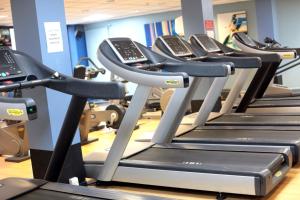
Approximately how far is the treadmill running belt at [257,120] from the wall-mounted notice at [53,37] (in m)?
2.20

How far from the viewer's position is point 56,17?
11.8 ft

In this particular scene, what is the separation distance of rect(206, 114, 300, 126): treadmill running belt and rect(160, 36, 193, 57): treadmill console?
94cm

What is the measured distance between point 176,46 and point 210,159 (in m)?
1.65

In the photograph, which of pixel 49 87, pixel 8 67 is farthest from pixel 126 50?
pixel 8 67

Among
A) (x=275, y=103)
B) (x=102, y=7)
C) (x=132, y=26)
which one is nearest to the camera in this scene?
(x=275, y=103)

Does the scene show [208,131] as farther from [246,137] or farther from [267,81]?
[267,81]

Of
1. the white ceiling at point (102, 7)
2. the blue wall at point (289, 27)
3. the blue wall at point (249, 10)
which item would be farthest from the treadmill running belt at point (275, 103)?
the blue wall at point (249, 10)

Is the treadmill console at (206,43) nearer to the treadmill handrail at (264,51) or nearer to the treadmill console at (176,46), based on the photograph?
the treadmill console at (176,46)

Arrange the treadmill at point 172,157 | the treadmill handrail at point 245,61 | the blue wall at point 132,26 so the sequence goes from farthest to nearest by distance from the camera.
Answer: the blue wall at point 132,26, the treadmill handrail at point 245,61, the treadmill at point 172,157

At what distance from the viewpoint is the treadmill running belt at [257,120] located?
4.66 m

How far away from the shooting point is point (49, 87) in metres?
2.86

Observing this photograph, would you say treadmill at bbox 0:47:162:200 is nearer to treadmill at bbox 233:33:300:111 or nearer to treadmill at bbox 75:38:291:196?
treadmill at bbox 75:38:291:196

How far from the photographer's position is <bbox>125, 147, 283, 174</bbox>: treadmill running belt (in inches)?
123

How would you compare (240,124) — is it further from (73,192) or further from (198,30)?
(73,192)
